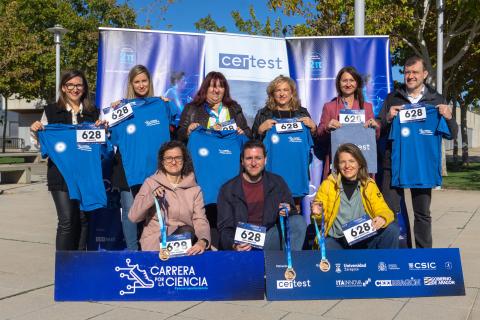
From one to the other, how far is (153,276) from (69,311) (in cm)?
66

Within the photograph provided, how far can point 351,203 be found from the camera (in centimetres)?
451

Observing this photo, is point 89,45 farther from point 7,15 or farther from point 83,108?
point 83,108

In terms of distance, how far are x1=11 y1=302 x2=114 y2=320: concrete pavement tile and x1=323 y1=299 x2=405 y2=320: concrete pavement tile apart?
5.63 ft

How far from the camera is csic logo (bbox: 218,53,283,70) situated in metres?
6.16

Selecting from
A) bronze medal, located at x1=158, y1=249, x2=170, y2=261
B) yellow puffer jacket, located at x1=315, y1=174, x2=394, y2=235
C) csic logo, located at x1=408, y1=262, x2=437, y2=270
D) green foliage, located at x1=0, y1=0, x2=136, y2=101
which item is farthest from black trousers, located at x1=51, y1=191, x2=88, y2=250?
green foliage, located at x1=0, y1=0, x2=136, y2=101

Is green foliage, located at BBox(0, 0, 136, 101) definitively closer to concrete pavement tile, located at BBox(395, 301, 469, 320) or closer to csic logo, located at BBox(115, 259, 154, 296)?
csic logo, located at BBox(115, 259, 154, 296)

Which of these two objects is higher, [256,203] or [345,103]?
[345,103]

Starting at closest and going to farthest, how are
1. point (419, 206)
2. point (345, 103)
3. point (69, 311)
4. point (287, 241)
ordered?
point (69, 311)
point (287, 241)
point (419, 206)
point (345, 103)

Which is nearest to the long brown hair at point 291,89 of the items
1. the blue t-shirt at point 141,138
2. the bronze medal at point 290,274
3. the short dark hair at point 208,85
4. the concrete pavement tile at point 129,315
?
the short dark hair at point 208,85

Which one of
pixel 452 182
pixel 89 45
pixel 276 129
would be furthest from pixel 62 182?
pixel 89 45

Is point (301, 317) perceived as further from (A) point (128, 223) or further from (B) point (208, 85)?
(B) point (208, 85)

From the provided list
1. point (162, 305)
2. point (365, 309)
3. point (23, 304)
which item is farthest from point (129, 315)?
point (365, 309)

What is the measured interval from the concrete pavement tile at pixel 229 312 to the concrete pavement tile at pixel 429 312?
913 millimetres

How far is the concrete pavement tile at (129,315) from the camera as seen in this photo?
374 cm
